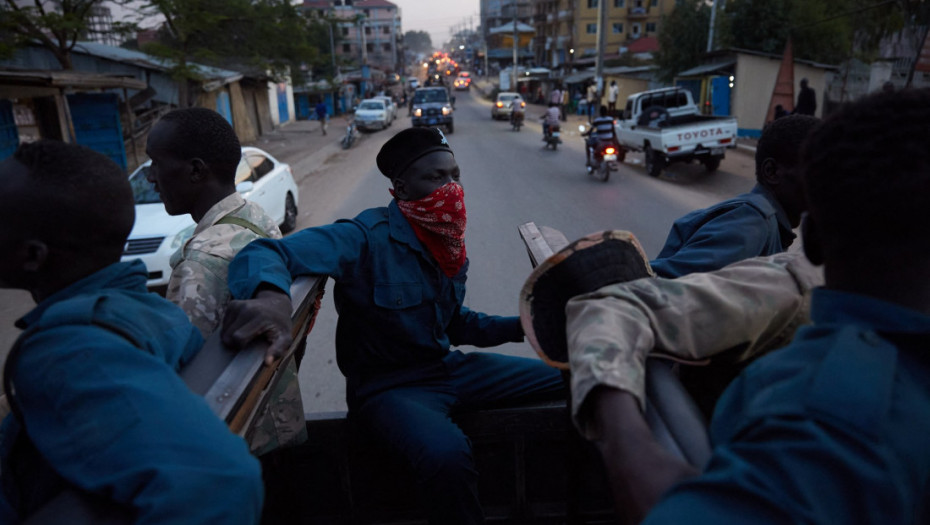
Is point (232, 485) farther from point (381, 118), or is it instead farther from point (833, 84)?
point (381, 118)

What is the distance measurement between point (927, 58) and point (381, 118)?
2238 centimetres

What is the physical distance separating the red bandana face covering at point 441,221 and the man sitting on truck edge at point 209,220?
56cm

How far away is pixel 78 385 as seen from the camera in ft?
3.14

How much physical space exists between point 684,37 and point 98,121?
71.5 ft

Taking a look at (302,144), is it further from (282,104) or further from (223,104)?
(282,104)

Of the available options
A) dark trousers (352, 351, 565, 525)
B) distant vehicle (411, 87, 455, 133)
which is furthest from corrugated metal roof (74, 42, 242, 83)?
dark trousers (352, 351, 565, 525)

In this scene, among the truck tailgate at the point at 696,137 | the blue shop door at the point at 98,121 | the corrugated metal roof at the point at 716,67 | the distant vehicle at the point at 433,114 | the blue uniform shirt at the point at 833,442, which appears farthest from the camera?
the distant vehicle at the point at 433,114

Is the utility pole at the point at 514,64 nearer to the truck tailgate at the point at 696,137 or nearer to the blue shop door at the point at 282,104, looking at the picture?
the blue shop door at the point at 282,104

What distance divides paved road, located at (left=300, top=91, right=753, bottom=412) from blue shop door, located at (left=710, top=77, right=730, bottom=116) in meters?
5.34

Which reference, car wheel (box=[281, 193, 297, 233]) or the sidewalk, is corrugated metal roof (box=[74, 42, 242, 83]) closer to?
the sidewalk

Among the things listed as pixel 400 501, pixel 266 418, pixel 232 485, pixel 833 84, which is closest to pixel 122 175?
pixel 232 485

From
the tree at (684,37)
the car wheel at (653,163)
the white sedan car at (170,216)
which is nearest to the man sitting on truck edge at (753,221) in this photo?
the white sedan car at (170,216)

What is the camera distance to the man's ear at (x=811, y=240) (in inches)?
41.4

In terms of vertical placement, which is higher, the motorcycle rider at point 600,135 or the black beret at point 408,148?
the black beret at point 408,148
